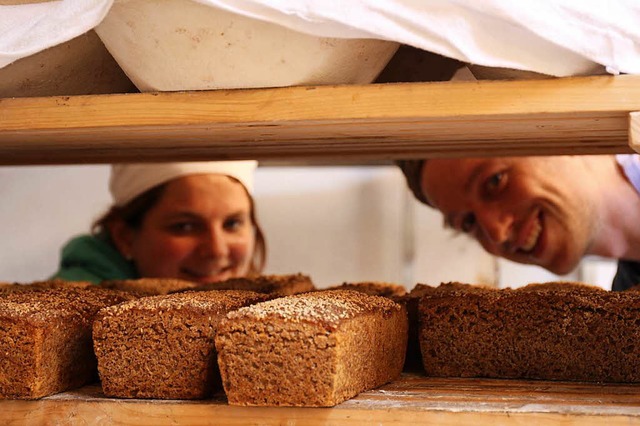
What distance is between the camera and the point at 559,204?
7.03 ft

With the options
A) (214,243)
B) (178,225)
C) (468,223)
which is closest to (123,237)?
(178,225)

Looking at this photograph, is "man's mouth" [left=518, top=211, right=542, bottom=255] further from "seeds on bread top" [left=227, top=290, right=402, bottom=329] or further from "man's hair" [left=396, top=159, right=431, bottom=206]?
"seeds on bread top" [left=227, top=290, right=402, bottom=329]

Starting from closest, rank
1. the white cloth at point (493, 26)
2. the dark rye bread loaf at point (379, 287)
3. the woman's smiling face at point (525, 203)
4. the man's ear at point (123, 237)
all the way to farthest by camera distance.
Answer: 1. the white cloth at point (493, 26)
2. the dark rye bread loaf at point (379, 287)
3. the woman's smiling face at point (525, 203)
4. the man's ear at point (123, 237)

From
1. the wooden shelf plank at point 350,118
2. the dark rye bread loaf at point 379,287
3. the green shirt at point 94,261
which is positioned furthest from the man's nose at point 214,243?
the wooden shelf plank at point 350,118

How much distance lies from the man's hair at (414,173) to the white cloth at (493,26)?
1.47 metres

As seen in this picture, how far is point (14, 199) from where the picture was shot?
3.82 metres

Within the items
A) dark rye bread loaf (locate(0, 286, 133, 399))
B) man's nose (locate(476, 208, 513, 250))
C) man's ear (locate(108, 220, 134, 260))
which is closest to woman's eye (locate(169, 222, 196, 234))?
man's ear (locate(108, 220, 134, 260))

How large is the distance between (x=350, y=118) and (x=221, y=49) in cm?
18

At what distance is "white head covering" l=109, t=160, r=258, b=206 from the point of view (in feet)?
8.95

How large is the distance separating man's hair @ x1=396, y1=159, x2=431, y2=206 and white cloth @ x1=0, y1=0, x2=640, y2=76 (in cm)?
147

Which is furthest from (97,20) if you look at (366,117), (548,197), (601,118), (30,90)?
(548,197)

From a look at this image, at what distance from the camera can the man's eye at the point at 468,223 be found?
7.85 ft

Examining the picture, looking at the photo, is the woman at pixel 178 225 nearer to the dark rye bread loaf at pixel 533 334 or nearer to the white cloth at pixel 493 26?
the dark rye bread loaf at pixel 533 334

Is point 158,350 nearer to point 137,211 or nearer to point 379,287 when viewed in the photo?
point 379,287
